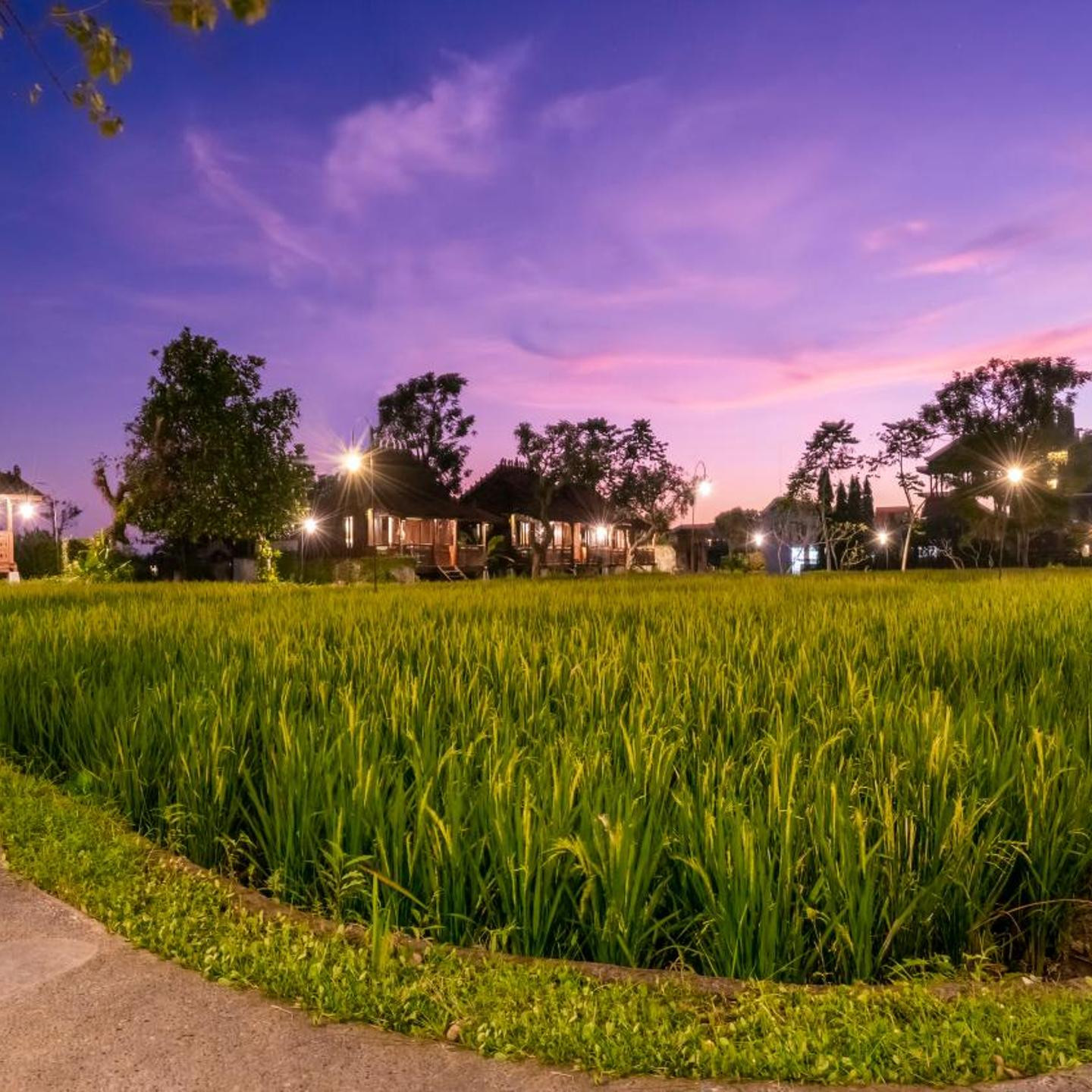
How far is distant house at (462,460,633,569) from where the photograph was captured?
4494cm

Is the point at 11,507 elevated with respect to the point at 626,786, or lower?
elevated

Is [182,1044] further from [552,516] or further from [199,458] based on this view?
[552,516]

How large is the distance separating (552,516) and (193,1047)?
4484 centimetres

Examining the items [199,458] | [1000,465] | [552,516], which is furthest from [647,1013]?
[1000,465]

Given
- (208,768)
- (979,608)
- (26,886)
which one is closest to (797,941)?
(208,768)

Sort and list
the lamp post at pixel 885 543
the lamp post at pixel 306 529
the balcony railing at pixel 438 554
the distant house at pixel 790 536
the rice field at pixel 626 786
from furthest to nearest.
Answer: the distant house at pixel 790 536
the lamp post at pixel 885 543
the balcony railing at pixel 438 554
the lamp post at pixel 306 529
the rice field at pixel 626 786

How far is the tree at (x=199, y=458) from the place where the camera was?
27.4m

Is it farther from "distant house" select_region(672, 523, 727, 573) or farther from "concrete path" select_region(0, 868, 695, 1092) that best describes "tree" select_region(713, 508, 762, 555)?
"concrete path" select_region(0, 868, 695, 1092)

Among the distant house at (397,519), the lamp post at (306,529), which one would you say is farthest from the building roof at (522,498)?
the lamp post at (306,529)

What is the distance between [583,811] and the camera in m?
2.99

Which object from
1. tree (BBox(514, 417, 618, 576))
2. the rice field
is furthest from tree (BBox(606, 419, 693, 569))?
the rice field

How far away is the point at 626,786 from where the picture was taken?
3.28m

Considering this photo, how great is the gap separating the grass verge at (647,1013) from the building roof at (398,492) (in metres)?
32.8

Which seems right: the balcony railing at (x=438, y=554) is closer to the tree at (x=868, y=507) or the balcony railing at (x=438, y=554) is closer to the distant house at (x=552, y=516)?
the distant house at (x=552, y=516)
